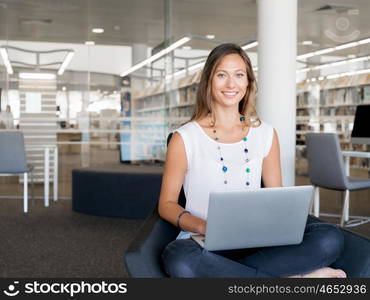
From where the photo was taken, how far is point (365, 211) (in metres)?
5.97

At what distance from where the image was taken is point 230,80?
7.04ft

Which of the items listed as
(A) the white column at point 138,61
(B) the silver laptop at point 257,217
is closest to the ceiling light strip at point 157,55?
A: (A) the white column at point 138,61

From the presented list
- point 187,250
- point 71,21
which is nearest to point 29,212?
point 71,21

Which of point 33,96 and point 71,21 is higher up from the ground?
point 71,21

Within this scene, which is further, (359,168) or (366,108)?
(359,168)

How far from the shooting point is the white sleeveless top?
2066 mm

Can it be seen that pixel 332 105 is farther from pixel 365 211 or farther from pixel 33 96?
pixel 33 96

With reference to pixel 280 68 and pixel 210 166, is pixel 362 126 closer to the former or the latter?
pixel 280 68

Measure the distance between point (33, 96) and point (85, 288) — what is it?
6230 mm

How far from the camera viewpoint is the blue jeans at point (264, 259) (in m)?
1.69

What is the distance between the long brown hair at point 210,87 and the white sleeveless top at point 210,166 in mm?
82

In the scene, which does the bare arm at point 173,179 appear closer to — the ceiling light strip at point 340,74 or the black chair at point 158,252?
the black chair at point 158,252

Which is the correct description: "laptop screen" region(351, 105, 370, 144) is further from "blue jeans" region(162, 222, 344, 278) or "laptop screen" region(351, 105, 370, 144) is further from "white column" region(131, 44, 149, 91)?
"blue jeans" region(162, 222, 344, 278)

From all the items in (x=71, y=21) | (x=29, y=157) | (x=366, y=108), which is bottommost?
(x=29, y=157)
